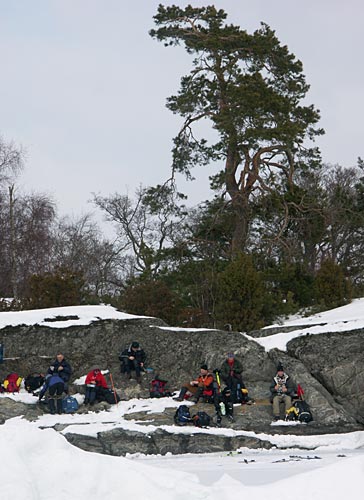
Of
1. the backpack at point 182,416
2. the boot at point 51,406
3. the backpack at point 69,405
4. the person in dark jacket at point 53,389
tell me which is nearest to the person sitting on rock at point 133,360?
the person in dark jacket at point 53,389

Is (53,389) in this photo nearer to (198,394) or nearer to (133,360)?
(133,360)

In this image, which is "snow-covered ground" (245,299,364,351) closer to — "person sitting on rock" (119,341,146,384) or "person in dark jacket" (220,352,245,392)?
"person in dark jacket" (220,352,245,392)

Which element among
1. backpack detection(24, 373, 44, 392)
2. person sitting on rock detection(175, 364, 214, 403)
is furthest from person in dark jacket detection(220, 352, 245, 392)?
backpack detection(24, 373, 44, 392)

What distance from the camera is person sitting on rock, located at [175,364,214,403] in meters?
15.4

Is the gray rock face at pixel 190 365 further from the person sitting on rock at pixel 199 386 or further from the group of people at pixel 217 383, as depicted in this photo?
the person sitting on rock at pixel 199 386

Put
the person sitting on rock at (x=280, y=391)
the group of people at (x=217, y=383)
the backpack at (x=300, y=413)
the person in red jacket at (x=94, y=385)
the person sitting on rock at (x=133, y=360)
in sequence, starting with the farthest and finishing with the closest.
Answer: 1. the person sitting on rock at (x=133, y=360)
2. the person in red jacket at (x=94, y=385)
3. the group of people at (x=217, y=383)
4. the person sitting on rock at (x=280, y=391)
5. the backpack at (x=300, y=413)

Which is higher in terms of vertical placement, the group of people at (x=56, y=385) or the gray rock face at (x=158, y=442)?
the group of people at (x=56, y=385)

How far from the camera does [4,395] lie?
53.1 ft

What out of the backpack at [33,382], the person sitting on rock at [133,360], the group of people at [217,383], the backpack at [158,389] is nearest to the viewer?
the group of people at [217,383]

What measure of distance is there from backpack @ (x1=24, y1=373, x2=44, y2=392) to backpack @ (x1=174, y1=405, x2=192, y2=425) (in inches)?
166

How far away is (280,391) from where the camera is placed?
598 inches

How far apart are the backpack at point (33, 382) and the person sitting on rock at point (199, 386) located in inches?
143

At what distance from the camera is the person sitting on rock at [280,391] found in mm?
14859

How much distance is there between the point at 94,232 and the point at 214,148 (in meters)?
21.8
